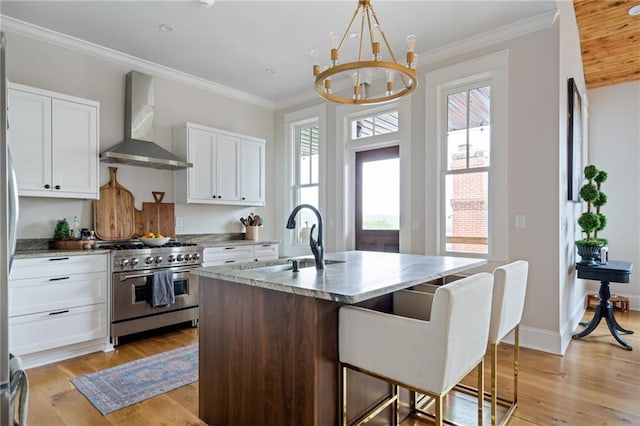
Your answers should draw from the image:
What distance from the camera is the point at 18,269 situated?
110 inches

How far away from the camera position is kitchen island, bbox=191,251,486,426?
4.99 feet

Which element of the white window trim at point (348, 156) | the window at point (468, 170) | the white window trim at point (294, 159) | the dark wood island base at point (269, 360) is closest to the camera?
the dark wood island base at point (269, 360)

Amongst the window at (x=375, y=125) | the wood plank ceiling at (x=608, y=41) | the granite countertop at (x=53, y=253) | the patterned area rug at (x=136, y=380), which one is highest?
the wood plank ceiling at (x=608, y=41)

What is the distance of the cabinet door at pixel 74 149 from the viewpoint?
128 inches

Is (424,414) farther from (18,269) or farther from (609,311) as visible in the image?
(18,269)

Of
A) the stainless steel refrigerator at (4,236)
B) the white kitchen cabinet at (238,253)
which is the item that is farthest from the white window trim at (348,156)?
the stainless steel refrigerator at (4,236)

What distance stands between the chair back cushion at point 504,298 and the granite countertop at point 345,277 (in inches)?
9.7

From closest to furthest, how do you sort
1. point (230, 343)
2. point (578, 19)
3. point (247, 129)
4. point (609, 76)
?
point (230, 343) → point (578, 19) → point (609, 76) → point (247, 129)

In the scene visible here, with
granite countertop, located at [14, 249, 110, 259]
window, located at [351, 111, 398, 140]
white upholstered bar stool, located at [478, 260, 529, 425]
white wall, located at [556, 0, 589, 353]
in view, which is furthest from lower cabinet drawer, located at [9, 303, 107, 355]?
white wall, located at [556, 0, 589, 353]

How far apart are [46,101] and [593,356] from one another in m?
5.26

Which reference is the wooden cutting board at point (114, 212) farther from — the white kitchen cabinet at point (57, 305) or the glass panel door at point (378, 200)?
the glass panel door at point (378, 200)

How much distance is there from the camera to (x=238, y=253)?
14.6ft

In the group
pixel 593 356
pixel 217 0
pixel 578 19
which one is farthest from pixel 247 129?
pixel 593 356

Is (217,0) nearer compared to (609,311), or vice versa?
(217,0)
